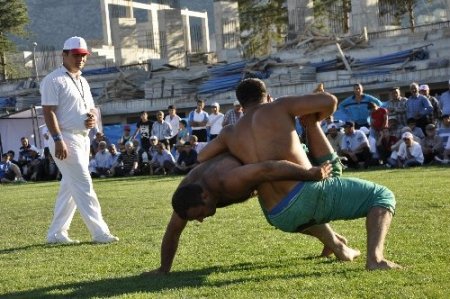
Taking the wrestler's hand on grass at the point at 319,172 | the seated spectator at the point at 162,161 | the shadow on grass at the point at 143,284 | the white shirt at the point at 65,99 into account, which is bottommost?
the seated spectator at the point at 162,161

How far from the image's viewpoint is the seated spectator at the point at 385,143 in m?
20.9

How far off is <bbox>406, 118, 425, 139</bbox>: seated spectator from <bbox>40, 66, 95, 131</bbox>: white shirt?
12156mm

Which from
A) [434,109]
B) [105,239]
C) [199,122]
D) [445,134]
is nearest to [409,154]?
[445,134]

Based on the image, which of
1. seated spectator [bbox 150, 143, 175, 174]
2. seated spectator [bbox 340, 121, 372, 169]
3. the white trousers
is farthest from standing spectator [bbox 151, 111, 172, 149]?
the white trousers

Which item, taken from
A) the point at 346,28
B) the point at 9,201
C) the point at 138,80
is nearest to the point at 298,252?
the point at 9,201

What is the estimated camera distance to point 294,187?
674 cm

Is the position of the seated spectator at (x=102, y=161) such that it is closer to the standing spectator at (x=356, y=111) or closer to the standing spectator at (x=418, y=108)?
the standing spectator at (x=356, y=111)

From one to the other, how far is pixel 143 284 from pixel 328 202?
1.42 meters

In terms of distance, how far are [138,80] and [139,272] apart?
3409 cm

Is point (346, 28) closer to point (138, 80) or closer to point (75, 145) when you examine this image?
point (138, 80)

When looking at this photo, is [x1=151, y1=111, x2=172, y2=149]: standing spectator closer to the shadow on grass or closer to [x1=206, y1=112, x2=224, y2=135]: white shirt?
[x1=206, y1=112, x2=224, y2=135]: white shirt

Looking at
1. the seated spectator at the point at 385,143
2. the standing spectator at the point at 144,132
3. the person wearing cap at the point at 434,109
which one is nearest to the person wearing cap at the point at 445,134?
the person wearing cap at the point at 434,109

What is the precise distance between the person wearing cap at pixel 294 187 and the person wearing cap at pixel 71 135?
2.97 metres

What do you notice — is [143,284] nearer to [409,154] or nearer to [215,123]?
[409,154]
